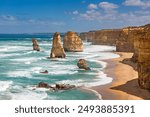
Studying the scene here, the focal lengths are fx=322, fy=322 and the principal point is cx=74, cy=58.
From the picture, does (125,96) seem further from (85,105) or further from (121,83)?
(85,105)

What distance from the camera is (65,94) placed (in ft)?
91.6

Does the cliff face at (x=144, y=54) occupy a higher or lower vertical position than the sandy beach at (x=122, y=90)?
higher

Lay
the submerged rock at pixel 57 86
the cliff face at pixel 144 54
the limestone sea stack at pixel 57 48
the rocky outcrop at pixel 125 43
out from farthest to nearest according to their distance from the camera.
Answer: the rocky outcrop at pixel 125 43, the limestone sea stack at pixel 57 48, the submerged rock at pixel 57 86, the cliff face at pixel 144 54

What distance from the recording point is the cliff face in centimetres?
2609

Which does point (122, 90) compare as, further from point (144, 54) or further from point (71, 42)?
point (71, 42)

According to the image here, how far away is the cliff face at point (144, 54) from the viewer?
26.1m

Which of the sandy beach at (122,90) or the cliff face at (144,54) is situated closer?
the sandy beach at (122,90)

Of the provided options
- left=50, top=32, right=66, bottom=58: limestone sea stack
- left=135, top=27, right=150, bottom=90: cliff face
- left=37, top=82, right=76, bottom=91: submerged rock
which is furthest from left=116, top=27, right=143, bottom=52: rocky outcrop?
left=135, top=27, right=150, bottom=90: cliff face

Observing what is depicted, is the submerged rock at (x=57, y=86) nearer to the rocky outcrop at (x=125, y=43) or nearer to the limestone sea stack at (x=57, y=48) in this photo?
the limestone sea stack at (x=57, y=48)

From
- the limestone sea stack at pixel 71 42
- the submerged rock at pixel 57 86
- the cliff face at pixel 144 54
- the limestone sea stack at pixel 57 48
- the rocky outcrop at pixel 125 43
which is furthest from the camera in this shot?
the limestone sea stack at pixel 71 42

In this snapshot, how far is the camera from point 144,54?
87.6 feet

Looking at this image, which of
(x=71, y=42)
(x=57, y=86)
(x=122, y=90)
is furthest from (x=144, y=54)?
(x=71, y=42)

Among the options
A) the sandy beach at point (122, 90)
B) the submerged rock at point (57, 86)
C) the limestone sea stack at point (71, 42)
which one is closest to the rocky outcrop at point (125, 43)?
the limestone sea stack at point (71, 42)

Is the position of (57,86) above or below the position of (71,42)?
below
